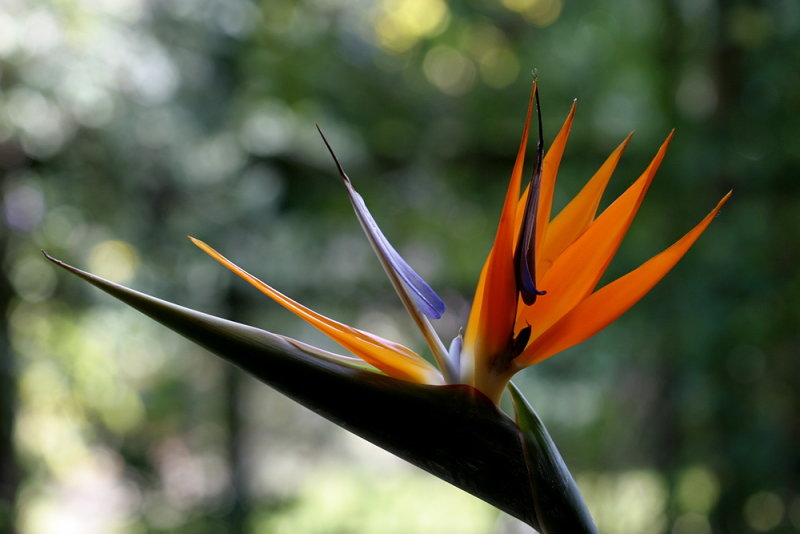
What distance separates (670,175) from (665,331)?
16.8 inches

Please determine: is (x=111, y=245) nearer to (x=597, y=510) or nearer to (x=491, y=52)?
(x=491, y=52)

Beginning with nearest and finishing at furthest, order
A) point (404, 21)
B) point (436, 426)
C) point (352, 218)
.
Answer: point (436, 426)
point (404, 21)
point (352, 218)

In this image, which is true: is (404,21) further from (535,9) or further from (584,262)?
(584,262)

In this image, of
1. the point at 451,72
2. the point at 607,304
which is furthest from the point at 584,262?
the point at 451,72

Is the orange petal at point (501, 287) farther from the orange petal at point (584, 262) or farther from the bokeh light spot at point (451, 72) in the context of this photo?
the bokeh light spot at point (451, 72)

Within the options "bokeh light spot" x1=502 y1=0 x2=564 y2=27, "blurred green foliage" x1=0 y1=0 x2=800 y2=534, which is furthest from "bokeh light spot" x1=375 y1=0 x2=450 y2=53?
"bokeh light spot" x1=502 y1=0 x2=564 y2=27

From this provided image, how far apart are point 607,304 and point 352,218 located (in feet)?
7.47

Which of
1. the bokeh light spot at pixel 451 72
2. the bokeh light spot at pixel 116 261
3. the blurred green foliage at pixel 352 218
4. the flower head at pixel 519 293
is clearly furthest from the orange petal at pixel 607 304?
the bokeh light spot at pixel 451 72

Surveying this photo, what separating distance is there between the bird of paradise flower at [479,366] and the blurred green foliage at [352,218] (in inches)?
62.9

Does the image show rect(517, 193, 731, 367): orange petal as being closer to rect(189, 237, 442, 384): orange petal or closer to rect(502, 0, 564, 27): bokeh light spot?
rect(189, 237, 442, 384): orange petal

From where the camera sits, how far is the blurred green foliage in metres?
2.03

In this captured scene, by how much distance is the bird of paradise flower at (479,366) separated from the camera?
398mm

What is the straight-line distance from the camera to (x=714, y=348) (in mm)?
2139

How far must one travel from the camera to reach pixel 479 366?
0.44 m
